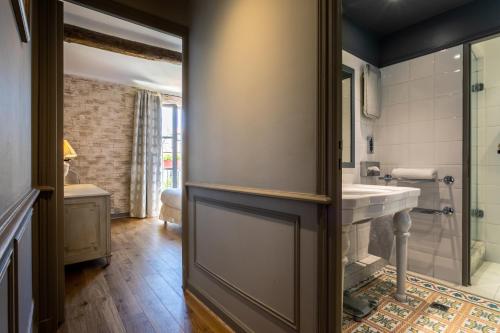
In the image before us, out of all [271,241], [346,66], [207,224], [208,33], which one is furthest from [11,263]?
[346,66]

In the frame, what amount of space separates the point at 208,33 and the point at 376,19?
1731 millimetres

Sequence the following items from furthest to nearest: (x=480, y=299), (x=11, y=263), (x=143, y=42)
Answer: (x=143, y=42) < (x=480, y=299) < (x=11, y=263)

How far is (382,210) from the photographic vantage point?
64.9 inches

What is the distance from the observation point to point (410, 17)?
2418 mm

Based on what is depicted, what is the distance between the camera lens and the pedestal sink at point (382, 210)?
142 centimetres

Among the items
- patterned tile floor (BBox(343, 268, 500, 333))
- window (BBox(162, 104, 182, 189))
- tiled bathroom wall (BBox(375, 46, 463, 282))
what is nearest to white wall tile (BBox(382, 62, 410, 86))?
tiled bathroom wall (BBox(375, 46, 463, 282))

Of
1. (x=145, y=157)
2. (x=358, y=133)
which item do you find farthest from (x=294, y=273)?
(x=145, y=157)

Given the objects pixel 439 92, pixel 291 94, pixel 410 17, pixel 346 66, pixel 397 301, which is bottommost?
pixel 397 301

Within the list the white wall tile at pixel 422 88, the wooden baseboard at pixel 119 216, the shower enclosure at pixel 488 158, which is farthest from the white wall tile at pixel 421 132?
the wooden baseboard at pixel 119 216

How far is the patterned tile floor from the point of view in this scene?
66.1 inches

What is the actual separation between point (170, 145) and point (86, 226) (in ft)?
11.0

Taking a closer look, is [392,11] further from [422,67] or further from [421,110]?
[421,110]

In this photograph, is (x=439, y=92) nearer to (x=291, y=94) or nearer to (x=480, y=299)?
(x=480, y=299)

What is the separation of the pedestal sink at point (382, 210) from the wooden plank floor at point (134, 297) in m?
1.08
